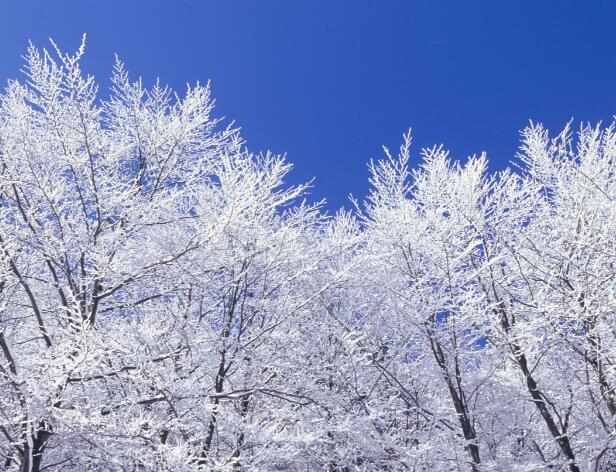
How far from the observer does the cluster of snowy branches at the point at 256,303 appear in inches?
189

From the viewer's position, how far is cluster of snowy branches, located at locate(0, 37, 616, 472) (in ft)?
15.7

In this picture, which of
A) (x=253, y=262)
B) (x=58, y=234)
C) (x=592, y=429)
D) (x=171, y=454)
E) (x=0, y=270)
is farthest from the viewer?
(x=592, y=429)

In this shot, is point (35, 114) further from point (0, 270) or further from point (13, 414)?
point (13, 414)

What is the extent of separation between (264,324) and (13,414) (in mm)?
2748

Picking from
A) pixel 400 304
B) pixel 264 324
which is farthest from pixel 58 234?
pixel 400 304

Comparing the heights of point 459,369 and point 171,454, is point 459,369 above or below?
above

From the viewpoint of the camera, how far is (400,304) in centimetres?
675

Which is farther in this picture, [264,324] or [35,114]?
[264,324]

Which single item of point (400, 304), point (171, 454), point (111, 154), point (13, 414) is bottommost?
point (171, 454)

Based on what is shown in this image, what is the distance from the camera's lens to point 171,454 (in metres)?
4.04

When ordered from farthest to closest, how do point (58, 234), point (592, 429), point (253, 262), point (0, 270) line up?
point (592, 429)
point (253, 262)
point (58, 234)
point (0, 270)

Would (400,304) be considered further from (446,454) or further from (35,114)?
(35,114)

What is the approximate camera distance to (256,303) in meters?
5.92

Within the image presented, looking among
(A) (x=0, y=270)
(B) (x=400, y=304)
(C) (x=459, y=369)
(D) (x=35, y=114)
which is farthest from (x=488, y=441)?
(D) (x=35, y=114)
